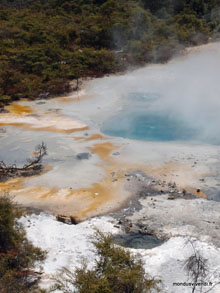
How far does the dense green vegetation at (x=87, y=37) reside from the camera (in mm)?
22781

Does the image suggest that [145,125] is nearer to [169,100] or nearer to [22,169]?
[169,100]

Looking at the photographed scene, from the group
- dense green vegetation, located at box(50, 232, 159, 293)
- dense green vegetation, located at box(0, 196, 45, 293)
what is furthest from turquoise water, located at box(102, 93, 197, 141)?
dense green vegetation, located at box(50, 232, 159, 293)

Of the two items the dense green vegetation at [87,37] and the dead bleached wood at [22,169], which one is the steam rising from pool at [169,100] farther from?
the dead bleached wood at [22,169]

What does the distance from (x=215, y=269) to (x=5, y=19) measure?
3439cm

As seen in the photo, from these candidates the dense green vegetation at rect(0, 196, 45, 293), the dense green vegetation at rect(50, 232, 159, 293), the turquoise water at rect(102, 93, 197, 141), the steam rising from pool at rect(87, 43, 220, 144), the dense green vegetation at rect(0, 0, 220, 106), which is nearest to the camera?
the dense green vegetation at rect(50, 232, 159, 293)

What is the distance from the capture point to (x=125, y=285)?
5.62 metres

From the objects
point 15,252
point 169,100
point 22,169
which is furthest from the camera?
point 169,100

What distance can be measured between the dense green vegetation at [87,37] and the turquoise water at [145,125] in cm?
526

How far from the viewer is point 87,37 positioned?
29578mm

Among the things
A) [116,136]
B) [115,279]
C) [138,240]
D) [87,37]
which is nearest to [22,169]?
[116,136]

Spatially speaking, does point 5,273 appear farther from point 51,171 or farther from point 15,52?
point 15,52

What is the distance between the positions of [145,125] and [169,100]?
3.57 m

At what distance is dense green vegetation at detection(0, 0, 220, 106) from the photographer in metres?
22.8

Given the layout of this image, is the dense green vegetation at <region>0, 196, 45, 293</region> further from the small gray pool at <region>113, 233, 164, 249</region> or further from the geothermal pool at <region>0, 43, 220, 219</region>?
the geothermal pool at <region>0, 43, 220, 219</region>
